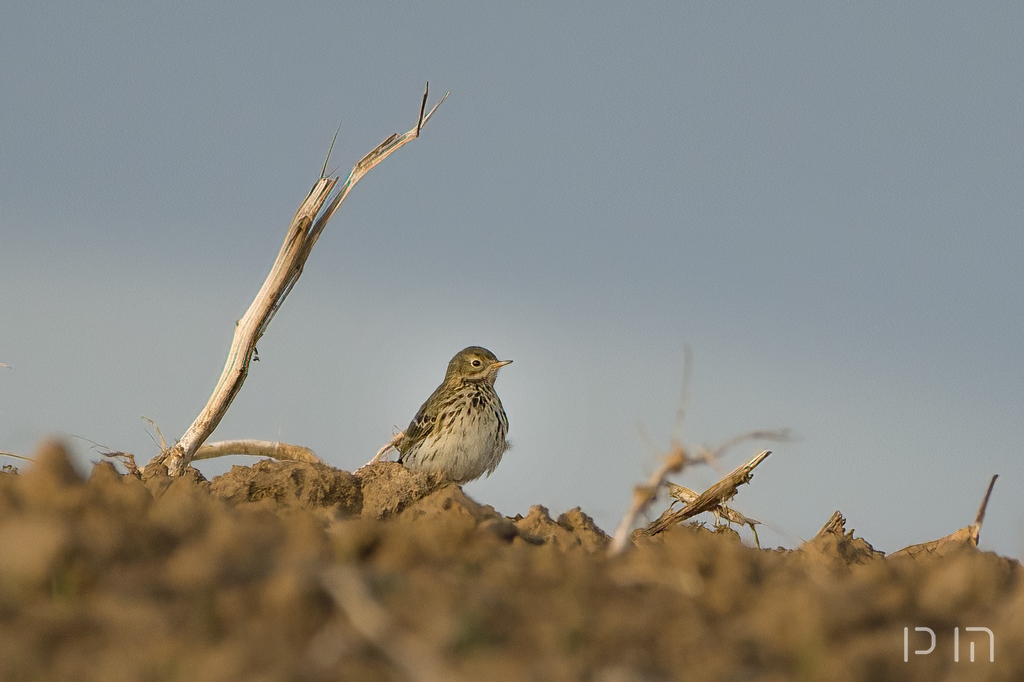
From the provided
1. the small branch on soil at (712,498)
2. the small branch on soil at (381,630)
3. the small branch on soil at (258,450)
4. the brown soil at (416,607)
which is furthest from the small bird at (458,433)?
the small branch on soil at (381,630)

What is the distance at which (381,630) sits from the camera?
10.6 ft

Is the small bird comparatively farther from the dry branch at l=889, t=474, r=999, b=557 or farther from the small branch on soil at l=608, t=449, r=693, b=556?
the small branch on soil at l=608, t=449, r=693, b=556

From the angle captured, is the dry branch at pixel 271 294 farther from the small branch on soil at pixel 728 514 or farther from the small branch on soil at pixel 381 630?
the small branch on soil at pixel 381 630

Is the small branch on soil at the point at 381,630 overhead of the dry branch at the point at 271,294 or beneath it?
beneath

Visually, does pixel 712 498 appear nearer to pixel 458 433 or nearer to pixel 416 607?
pixel 458 433

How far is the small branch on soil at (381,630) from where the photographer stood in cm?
298

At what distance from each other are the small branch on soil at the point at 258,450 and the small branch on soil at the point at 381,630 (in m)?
5.48

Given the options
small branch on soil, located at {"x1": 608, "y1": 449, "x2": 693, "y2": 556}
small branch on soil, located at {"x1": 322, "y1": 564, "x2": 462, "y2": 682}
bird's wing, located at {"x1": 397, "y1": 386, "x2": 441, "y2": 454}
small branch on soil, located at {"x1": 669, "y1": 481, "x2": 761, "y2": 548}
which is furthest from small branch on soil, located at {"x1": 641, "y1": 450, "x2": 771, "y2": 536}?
small branch on soil, located at {"x1": 322, "y1": 564, "x2": 462, "y2": 682}

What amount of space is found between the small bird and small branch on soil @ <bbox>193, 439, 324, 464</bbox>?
1.02 metres

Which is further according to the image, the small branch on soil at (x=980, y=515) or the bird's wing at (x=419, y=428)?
the bird's wing at (x=419, y=428)

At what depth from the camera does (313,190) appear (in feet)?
27.5

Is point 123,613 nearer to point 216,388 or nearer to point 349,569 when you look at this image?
point 349,569

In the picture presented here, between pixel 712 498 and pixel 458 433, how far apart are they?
2973 mm

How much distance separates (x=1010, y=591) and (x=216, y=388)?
19.2ft
